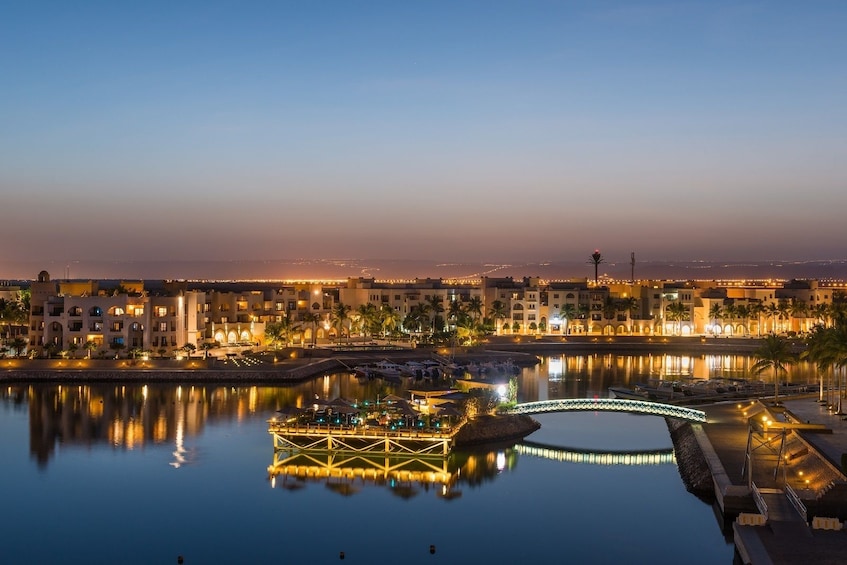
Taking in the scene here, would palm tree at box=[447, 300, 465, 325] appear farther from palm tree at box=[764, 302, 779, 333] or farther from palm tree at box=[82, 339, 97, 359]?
palm tree at box=[82, 339, 97, 359]

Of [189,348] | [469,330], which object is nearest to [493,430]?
[189,348]

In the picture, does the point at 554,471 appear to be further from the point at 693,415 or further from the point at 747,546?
the point at 747,546

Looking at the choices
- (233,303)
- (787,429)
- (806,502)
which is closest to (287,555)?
(806,502)

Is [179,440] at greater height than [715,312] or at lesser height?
lesser

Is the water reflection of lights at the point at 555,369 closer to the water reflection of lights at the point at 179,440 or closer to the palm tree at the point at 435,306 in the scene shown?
the palm tree at the point at 435,306

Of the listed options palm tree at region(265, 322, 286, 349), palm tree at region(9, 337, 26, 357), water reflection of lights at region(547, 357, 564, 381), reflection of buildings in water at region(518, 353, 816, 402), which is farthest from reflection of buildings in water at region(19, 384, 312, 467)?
water reflection of lights at region(547, 357, 564, 381)

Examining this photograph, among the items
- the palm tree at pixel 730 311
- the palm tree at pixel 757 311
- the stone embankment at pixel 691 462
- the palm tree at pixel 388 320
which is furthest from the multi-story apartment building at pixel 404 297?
the stone embankment at pixel 691 462

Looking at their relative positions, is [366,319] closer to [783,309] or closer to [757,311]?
[757,311]
